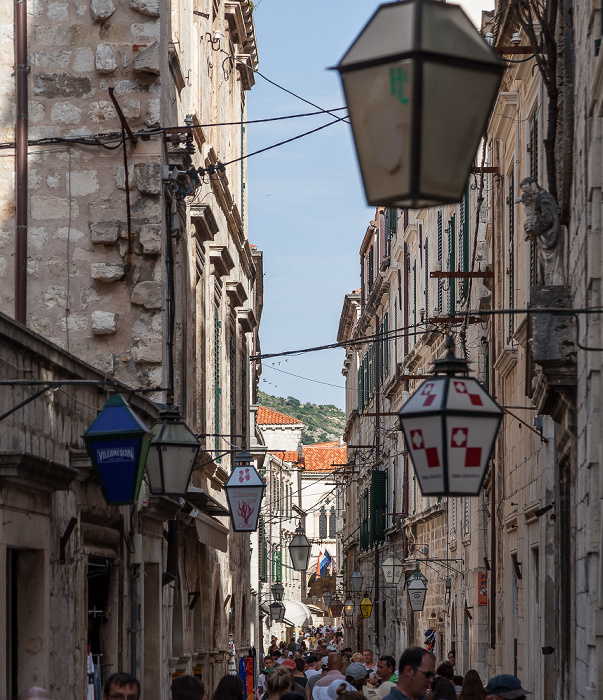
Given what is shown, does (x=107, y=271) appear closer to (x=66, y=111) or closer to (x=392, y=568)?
(x=66, y=111)

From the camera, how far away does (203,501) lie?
16156 mm

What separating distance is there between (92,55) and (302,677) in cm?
749

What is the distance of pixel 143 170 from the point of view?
14.3 metres

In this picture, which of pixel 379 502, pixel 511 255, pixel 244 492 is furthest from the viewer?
pixel 379 502

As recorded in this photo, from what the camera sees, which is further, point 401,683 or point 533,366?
point 533,366

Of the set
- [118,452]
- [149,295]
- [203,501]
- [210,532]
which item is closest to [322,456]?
[210,532]

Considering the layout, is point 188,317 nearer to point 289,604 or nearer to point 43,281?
point 43,281

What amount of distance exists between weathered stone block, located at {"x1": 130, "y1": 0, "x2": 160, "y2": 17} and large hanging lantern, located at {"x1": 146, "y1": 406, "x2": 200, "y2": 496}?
5.64 meters

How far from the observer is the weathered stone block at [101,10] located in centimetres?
1437

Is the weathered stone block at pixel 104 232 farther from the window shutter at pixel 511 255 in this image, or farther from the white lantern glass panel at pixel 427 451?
the white lantern glass panel at pixel 427 451

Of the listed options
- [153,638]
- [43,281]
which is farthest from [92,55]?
[153,638]

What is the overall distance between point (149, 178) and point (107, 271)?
3.79 ft

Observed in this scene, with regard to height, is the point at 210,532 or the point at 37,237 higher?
the point at 37,237

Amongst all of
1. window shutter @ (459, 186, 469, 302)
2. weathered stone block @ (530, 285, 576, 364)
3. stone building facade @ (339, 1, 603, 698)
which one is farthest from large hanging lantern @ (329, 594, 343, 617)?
weathered stone block @ (530, 285, 576, 364)
